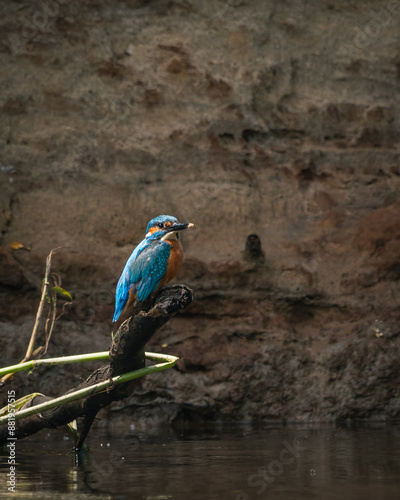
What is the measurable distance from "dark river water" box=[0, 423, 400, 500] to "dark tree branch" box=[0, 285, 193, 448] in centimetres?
22

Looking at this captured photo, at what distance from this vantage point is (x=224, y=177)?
7871 mm

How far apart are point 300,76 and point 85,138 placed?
2603 millimetres

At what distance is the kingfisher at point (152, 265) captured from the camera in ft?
12.8

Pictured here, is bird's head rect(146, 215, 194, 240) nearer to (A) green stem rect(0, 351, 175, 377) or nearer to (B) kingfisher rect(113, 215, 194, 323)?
(B) kingfisher rect(113, 215, 194, 323)

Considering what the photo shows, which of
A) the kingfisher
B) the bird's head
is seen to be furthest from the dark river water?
the bird's head

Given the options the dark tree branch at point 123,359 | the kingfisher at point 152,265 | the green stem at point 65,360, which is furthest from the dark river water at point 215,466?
the kingfisher at point 152,265

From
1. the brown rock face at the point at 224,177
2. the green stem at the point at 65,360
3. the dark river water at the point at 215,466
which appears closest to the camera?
the dark river water at the point at 215,466

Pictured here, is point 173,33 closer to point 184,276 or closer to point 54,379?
point 184,276

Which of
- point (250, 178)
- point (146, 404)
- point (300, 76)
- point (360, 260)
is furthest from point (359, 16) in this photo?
point (146, 404)

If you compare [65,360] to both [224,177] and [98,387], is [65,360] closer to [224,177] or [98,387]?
[98,387]

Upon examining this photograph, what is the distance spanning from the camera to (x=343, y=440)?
4.91 meters

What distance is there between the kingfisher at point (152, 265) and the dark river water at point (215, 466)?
882mm

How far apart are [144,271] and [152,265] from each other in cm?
6

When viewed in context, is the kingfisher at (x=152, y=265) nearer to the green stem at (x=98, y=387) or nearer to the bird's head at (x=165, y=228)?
the bird's head at (x=165, y=228)
